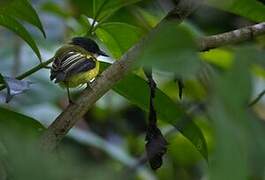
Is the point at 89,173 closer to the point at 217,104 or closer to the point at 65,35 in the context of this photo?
the point at 217,104

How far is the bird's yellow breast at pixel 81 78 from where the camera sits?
127 cm

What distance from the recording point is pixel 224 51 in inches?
98.5

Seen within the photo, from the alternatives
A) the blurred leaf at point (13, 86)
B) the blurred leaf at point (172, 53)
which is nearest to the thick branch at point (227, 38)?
the blurred leaf at point (13, 86)

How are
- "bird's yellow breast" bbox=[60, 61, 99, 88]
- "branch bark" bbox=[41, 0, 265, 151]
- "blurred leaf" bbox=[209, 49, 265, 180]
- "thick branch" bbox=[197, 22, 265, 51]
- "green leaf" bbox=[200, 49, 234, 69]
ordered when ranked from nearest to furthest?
1. "blurred leaf" bbox=[209, 49, 265, 180]
2. "branch bark" bbox=[41, 0, 265, 151]
3. "thick branch" bbox=[197, 22, 265, 51]
4. "bird's yellow breast" bbox=[60, 61, 99, 88]
5. "green leaf" bbox=[200, 49, 234, 69]

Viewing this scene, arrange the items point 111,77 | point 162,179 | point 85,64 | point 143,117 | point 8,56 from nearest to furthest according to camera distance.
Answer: point 111,77 < point 85,64 < point 8,56 < point 162,179 < point 143,117

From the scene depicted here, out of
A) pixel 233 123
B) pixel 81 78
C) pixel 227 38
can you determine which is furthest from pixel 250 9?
pixel 233 123

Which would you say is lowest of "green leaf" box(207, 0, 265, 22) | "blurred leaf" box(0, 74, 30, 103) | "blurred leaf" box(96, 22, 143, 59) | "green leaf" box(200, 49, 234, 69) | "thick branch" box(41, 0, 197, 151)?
"green leaf" box(200, 49, 234, 69)

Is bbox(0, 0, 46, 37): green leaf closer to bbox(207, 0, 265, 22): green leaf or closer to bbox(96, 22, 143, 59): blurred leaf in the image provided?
bbox(96, 22, 143, 59): blurred leaf

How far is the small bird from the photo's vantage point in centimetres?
129

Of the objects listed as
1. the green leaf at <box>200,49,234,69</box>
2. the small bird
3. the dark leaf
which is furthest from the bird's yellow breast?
the green leaf at <box>200,49,234,69</box>

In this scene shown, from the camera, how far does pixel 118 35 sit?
46.1 inches

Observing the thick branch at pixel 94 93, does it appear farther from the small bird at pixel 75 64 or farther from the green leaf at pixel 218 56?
the green leaf at pixel 218 56

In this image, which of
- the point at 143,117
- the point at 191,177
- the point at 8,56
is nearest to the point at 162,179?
the point at 191,177

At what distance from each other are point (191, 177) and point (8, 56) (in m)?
0.95
